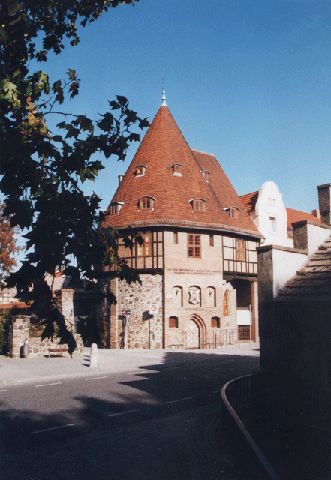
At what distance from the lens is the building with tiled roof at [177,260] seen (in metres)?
30.3

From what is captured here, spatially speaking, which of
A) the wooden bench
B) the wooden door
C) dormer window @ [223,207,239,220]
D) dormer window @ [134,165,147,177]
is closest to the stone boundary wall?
the wooden bench

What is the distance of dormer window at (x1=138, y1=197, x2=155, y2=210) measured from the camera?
31480 millimetres

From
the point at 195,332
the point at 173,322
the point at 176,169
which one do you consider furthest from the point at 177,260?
the point at 176,169

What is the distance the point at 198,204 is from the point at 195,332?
8731 millimetres

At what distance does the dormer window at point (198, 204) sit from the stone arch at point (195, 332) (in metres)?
7.19

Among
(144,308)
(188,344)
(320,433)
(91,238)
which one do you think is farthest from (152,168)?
(91,238)

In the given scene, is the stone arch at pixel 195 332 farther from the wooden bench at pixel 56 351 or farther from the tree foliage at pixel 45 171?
the tree foliage at pixel 45 171

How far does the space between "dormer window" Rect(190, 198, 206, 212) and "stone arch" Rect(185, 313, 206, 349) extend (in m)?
7.19

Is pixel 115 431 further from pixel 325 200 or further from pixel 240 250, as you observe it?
pixel 240 250

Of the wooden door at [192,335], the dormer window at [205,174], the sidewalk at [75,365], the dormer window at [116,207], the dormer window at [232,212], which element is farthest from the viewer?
the dormer window at [205,174]

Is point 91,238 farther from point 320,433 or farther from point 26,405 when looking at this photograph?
point 26,405

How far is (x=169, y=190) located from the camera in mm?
32188

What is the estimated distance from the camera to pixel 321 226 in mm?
12070

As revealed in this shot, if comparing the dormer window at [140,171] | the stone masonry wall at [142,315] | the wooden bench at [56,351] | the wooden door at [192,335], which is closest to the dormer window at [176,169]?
the dormer window at [140,171]
